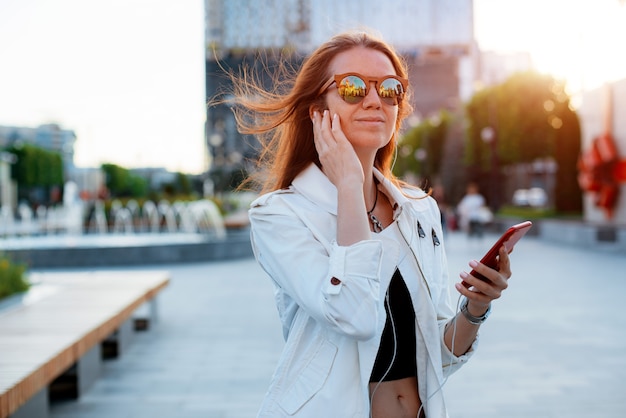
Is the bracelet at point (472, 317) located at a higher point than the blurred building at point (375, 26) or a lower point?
lower

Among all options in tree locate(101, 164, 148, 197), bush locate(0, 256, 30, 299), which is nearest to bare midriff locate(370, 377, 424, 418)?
bush locate(0, 256, 30, 299)

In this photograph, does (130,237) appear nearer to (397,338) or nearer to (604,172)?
(604,172)

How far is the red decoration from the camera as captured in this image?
65.2ft

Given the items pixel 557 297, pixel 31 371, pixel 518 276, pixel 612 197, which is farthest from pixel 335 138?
pixel 612 197

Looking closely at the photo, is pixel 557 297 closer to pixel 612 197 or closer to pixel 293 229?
pixel 293 229

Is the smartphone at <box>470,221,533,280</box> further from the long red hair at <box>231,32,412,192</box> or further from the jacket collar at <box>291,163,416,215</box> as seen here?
the long red hair at <box>231,32,412,192</box>

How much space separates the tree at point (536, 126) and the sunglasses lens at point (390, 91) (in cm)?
2793

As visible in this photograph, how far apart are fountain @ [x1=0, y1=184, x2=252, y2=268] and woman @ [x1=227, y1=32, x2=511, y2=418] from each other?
11.3m

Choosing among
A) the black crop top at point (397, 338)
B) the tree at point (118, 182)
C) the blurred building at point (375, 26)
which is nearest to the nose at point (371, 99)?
the black crop top at point (397, 338)

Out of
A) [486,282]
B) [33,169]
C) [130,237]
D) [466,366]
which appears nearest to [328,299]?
[486,282]

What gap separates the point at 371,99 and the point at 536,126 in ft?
106

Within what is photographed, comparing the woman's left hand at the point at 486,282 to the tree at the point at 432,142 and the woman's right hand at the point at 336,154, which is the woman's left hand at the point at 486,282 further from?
the tree at the point at 432,142

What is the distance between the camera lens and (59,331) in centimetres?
493

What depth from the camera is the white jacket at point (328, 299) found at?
5.10 feet
